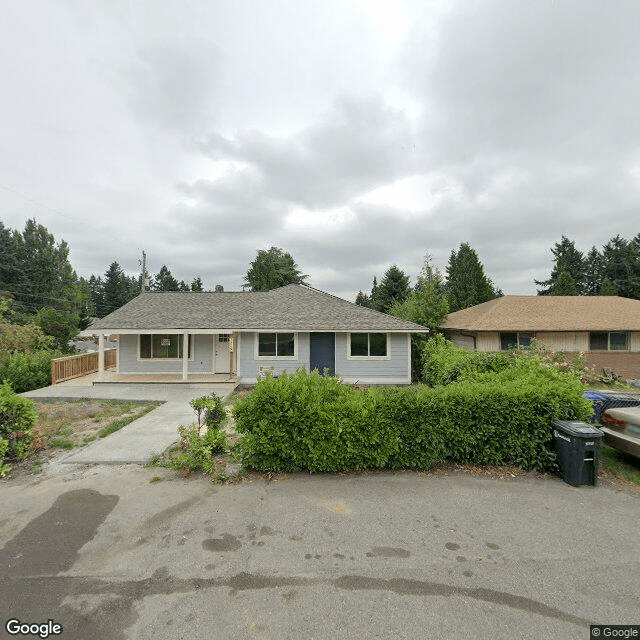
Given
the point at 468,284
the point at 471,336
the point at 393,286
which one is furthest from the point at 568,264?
the point at 471,336

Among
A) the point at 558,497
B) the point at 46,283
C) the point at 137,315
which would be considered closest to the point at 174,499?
the point at 558,497

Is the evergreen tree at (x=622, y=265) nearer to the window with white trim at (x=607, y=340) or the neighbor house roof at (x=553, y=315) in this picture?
the neighbor house roof at (x=553, y=315)

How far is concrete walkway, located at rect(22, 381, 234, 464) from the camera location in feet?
19.3

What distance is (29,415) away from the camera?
18.9 ft

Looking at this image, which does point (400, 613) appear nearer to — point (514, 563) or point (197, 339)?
point (514, 563)

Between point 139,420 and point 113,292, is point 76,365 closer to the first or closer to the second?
point 139,420

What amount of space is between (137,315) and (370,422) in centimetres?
1320

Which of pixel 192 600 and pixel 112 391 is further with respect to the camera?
pixel 112 391

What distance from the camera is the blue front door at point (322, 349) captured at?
1369 cm

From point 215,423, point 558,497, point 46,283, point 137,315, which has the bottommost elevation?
point 558,497

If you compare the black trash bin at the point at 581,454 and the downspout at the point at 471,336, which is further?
the downspout at the point at 471,336

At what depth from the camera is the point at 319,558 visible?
326 cm

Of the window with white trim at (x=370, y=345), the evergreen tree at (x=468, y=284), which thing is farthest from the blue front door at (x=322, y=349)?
the evergreen tree at (x=468, y=284)

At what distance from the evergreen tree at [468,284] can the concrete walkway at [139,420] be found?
27434 millimetres
